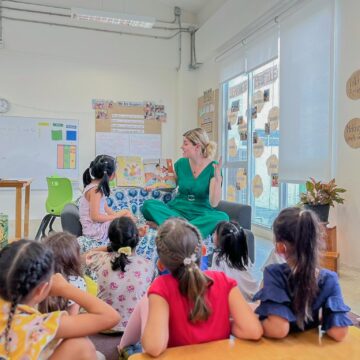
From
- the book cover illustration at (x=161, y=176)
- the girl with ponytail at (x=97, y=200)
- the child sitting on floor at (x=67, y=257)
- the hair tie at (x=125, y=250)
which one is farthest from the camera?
the book cover illustration at (x=161, y=176)

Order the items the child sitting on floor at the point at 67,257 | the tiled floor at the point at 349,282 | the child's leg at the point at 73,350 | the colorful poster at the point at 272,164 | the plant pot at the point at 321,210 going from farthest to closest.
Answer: the colorful poster at the point at 272,164 → the plant pot at the point at 321,210 → the tiled floor at the point at 349,282 → the child sitting on floor at the point at 67,257 → the child's leg at the point at 73,350

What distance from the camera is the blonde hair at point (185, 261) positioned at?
1067 millimetres

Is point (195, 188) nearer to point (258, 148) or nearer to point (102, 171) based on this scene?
point (102, 171)

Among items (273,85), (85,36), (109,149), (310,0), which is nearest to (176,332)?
(310,0)

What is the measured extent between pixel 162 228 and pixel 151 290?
195 mm

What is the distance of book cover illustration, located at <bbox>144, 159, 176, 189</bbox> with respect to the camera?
3386 mm

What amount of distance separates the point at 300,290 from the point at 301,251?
0.11 metres

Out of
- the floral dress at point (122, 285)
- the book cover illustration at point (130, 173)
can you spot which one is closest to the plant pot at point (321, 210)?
the book cover illustration at point (130, 173)

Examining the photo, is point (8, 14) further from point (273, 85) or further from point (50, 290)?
point (50, 290)

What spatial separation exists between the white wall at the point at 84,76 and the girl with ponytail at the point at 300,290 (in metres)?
5.26

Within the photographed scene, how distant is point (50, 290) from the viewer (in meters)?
1.12

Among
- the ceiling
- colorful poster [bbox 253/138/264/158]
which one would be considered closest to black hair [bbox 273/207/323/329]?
colorful poster [bbox 253/138/264/158]

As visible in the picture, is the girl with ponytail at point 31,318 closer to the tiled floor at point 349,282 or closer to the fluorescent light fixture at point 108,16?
the tiled floor at point 349,282

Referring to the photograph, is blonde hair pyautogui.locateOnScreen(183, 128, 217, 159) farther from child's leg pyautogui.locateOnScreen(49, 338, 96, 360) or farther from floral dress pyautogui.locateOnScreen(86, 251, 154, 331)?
child's leg pyautogui.locateOnScreen(49, 338, 96, 360)
